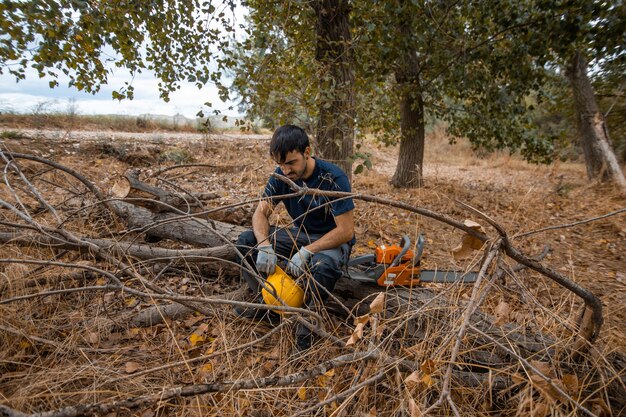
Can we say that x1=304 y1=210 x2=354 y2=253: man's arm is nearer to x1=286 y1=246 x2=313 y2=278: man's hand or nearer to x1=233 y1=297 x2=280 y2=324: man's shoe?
x1=286 y1=246 x2=313 y2=278: man's hand

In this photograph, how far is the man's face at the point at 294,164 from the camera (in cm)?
226

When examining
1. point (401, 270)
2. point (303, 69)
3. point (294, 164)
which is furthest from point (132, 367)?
point (303, 69)

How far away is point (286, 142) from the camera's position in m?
2.23

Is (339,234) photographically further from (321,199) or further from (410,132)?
(410,132)

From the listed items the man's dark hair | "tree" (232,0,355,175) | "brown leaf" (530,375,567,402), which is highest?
"tree" (232,0,355,175)

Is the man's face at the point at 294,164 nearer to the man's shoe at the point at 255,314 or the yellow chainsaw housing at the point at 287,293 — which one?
the yellow chainsaw housing at the point at 287,293

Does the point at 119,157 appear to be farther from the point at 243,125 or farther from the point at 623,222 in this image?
the point at 623,222

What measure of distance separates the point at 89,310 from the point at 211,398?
129 cm

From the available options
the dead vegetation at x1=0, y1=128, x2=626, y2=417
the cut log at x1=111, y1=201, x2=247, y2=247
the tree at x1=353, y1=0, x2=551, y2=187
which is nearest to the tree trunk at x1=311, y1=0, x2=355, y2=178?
the tree at x1=353, y1=0, x2=551, y2=187

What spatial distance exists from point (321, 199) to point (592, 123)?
22.7 feet

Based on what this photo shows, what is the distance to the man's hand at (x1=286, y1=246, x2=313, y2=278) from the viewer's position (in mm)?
2057

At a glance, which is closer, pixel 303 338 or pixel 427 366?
pixel 427 366

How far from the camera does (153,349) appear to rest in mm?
2127

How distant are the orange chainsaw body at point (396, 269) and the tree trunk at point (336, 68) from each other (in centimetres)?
187
